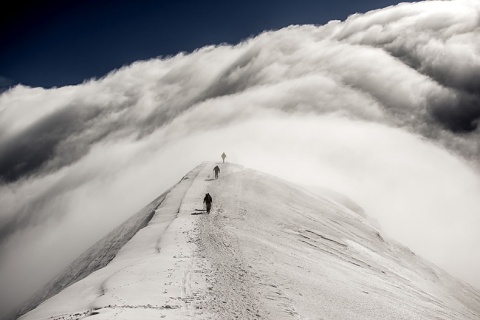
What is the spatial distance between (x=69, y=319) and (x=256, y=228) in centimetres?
1755

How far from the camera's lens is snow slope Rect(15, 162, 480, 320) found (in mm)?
13648

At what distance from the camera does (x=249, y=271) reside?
17656mm

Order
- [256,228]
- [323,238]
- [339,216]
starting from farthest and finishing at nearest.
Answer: [339,216]
[323,238]
[256,228]

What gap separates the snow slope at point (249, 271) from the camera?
44.8 ft

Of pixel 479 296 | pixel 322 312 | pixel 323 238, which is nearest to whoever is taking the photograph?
pixel 322 312

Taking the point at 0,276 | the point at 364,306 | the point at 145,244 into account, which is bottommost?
the point at 0,276

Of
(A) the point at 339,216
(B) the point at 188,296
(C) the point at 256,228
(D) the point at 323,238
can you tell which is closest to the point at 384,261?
(D) the point at 323,238

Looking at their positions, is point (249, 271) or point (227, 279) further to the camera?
point (249, 271)

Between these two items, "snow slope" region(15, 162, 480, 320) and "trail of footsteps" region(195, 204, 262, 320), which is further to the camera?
"snow slope" region(15, 162, 480, 320)

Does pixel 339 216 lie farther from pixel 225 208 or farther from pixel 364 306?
pixel 364 306

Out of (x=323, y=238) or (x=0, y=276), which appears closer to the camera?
(x=323, y=238)

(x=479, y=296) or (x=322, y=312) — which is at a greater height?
(x=322, y=312)

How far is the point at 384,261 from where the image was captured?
34.0 m

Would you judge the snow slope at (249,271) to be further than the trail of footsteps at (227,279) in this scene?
Yes
